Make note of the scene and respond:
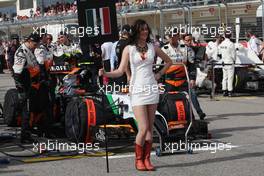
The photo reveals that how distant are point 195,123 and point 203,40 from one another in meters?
14.4

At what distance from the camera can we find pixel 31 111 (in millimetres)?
9922

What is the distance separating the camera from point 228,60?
16125 mm

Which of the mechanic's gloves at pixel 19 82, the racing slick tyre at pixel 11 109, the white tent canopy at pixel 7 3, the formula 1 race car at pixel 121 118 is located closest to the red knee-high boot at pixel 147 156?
the formula 1 race car at pixel 121 118

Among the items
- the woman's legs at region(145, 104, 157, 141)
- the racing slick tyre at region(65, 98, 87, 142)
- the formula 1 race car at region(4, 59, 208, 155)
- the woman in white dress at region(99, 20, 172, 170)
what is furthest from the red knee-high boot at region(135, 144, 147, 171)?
the racing slick tyre at region(65, 98, 87, 142)

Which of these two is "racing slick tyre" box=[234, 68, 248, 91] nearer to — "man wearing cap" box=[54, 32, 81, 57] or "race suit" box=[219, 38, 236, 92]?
"race suit" box=[219, 38, 236, 92]

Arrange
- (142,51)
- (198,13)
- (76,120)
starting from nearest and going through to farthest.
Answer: (142,51), (76,120), (198,13)

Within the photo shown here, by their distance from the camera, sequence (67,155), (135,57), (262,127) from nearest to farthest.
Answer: (135,57) < (67,155) < (262,127)

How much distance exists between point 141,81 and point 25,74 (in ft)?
9.21

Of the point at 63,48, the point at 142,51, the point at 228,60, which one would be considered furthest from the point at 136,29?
the point at 63,48

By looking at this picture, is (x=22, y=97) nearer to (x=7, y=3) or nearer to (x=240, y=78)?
(x=240, y=78)

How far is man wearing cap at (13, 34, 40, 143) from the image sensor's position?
9359 millimetres

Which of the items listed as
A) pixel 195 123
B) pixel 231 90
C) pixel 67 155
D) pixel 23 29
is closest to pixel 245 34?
pixel 231 90

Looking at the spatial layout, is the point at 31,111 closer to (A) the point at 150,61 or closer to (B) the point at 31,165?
(B) the point at 31,165

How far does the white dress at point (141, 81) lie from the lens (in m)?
7.24
